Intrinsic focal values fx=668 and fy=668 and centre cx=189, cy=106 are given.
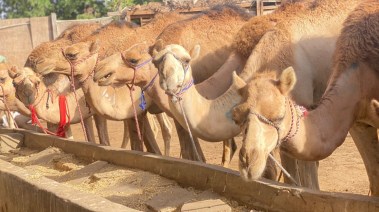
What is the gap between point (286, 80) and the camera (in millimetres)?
4652

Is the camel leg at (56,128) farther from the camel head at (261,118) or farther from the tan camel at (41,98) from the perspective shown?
the camel head at (261,118)

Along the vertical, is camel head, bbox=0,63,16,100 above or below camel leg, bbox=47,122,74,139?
above

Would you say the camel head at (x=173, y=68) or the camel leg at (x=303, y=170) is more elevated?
the camel head at (x=173, y=68)

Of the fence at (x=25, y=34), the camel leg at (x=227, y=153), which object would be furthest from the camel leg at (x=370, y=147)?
the fence at (x=25, y=34)

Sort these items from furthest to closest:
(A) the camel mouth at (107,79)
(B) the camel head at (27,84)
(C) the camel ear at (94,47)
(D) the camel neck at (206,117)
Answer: (B) the camel head at (27,84) → (C) the camel ear at (94,47) → (A) the camel mouth at (107,79) → (D) the camel neck at (206,117)

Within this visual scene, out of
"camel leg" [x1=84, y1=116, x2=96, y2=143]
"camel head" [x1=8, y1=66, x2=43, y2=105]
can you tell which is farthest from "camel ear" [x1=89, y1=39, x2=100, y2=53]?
"camel leg" [x1=84, y1=116, x2=96, y2=143]

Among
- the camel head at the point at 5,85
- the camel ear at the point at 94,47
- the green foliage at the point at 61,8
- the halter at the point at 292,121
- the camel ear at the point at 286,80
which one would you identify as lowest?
the green foliage at the point at 61,8

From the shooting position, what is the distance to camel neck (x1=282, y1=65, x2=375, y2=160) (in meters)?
4.97

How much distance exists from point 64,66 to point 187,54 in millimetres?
2784

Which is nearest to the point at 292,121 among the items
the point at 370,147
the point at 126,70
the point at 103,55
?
the point at 370,147

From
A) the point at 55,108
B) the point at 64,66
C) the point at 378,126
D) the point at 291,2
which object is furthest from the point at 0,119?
the point at 378,126

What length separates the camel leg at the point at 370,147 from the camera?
231 inches

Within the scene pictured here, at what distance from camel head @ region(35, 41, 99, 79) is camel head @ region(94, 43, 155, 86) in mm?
1119

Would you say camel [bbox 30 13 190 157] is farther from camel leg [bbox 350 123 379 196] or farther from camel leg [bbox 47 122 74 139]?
camel leg [bbox 350 123 379 196]
